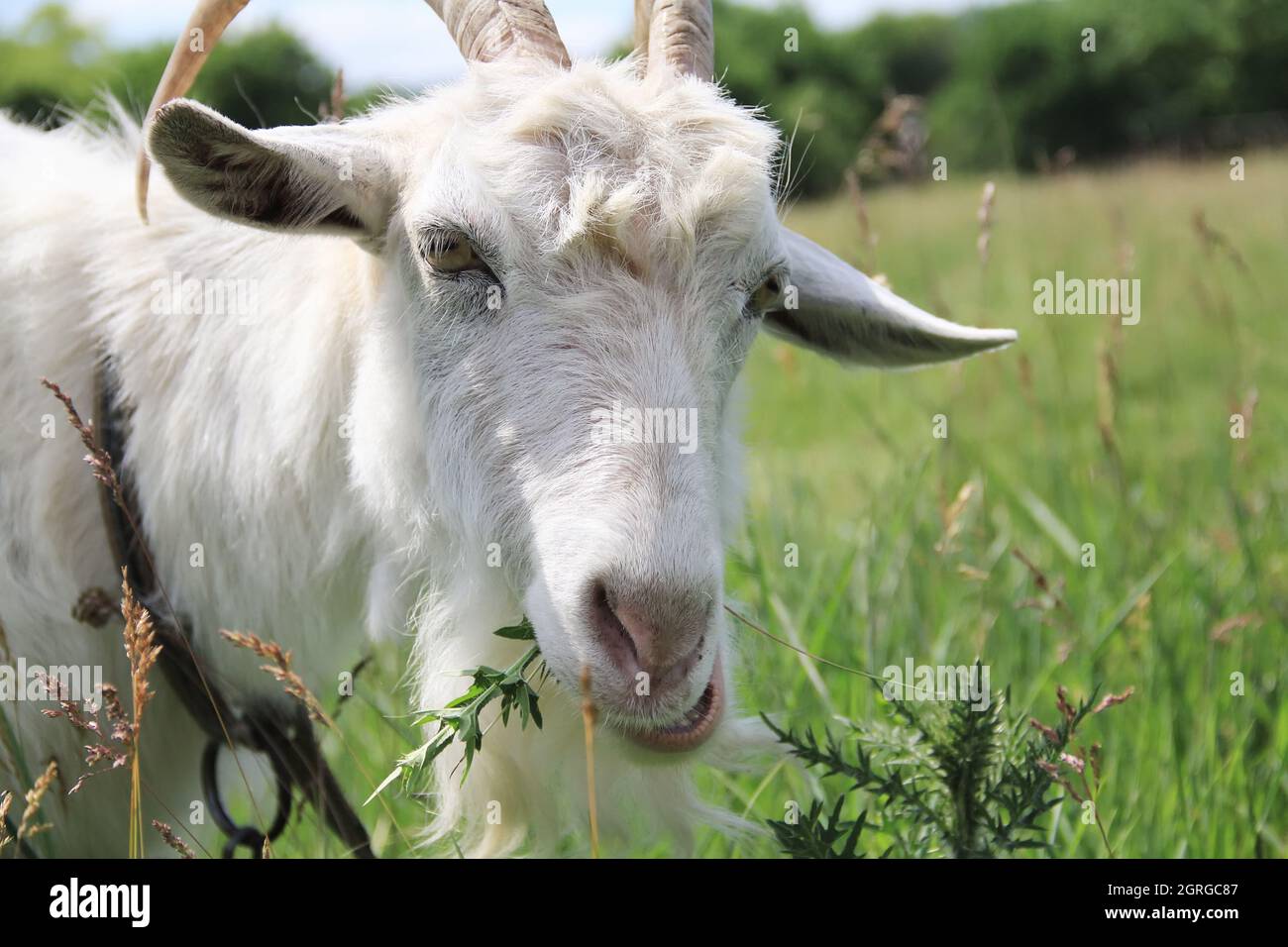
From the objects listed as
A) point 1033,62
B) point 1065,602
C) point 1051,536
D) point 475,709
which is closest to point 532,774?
point 475,709

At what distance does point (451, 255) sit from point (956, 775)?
1.39m

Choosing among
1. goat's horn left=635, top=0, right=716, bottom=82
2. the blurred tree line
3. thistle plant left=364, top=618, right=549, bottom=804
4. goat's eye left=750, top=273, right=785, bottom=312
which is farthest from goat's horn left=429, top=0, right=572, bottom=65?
the blurred tree line

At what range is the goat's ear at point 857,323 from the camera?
277 centimetres

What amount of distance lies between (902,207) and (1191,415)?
9.12 m

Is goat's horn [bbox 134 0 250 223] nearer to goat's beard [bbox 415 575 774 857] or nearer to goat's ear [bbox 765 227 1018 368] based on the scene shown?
goat's beard [bbox 415 575 774 857]

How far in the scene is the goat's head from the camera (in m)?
1.96

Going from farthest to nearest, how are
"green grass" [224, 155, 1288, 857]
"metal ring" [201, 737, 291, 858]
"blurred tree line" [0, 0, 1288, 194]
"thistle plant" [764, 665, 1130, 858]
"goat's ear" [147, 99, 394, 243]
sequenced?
1. "blurred tree line" [0, 0, 1288, 194]
2. "green grass" [224, 155, 1288, 857]
3. "metal ring" [201, 737, 291, 858]
4. "thistle plant" [764, 665, 1130, 858]
5. "goat's ear" [147, 99, 394, 243]

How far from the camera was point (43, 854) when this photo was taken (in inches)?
101

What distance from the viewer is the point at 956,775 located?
2391 mm

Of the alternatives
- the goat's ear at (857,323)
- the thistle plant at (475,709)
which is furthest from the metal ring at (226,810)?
the goat's ear at (857,323)

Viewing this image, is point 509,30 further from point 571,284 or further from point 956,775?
point 956,775
